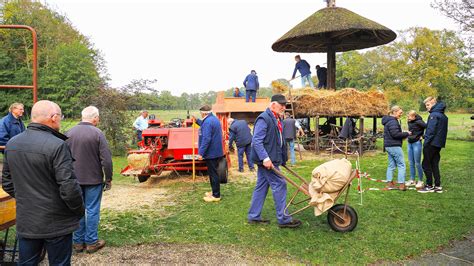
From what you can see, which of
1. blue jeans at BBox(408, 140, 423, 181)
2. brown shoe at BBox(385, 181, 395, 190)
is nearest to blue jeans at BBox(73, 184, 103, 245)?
brown shoe at BBox(385, 181, 395, 190)

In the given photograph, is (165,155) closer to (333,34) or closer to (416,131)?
(416,131)

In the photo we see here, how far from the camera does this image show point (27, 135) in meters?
3.03

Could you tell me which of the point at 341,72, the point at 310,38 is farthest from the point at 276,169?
the point at 341,72

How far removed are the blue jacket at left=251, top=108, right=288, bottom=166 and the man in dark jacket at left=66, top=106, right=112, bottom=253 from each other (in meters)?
2.08

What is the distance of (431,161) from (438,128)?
0.76 m

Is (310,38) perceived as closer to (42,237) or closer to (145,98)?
(145,98)

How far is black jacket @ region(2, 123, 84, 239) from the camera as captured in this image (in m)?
2.96

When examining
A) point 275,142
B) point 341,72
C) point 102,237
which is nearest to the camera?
point 102,237

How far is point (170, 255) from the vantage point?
Answer: 4590 mm

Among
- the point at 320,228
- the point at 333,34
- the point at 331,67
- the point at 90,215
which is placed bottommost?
the point at 320,228

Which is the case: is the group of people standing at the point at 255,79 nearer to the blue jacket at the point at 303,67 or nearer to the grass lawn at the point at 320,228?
the blue jacket at the point at 303,67

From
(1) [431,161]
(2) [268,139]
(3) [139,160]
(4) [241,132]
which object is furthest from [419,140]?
(3) [139,160]

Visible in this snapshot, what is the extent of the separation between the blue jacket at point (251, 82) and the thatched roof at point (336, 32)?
2.63m

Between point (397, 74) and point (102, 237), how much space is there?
50.8 meters
